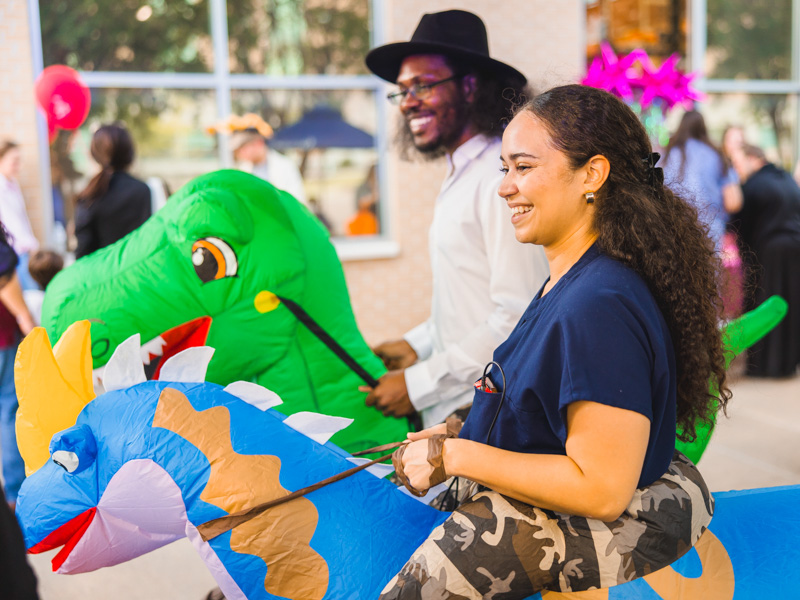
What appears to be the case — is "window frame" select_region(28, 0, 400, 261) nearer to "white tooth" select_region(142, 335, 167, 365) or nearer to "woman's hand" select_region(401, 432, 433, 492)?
"white tooth" select_region(142, 335, 167, 365)

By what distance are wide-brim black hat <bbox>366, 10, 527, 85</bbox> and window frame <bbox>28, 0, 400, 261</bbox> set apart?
4.92m

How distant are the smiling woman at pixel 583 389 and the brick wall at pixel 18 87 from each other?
6.02 meters

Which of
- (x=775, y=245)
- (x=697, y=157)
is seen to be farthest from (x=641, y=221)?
(x=775, y=245)

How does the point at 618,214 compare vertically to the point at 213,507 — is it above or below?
above

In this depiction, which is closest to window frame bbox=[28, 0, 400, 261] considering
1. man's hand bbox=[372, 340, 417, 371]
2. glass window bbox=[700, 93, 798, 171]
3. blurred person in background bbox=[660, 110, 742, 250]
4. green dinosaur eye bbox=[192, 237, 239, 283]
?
blurred person in background bbox=[660, 110, 742, 250]

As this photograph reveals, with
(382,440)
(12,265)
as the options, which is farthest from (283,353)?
(12,265)

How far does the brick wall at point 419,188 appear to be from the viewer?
7441 millimetres

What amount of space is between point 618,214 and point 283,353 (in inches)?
41.5

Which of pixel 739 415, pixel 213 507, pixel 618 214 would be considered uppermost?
pixel 618 214

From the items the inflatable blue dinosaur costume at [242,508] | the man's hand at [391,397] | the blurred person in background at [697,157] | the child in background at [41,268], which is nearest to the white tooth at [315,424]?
the inflatable blue dinosaur costume at [242,508]

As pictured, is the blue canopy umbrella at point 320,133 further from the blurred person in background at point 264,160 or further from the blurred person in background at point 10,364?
the blurred person in background at point 10,364

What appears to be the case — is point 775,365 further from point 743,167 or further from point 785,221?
point 743,167

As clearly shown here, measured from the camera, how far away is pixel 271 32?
732 centimetres

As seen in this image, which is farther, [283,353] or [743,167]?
[743,167]
